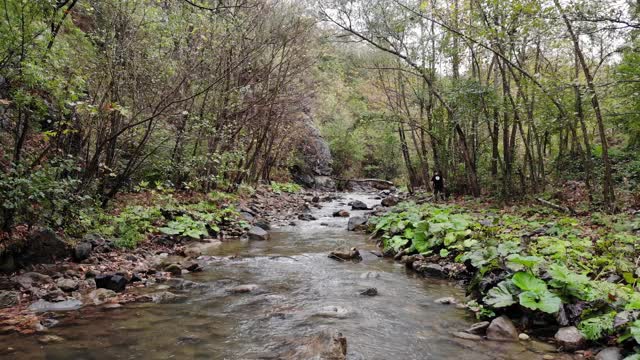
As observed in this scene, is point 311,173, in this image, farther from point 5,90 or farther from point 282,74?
point 5,90

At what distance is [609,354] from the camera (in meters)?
3.53

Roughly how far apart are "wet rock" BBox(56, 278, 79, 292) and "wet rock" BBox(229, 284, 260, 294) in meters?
2.06

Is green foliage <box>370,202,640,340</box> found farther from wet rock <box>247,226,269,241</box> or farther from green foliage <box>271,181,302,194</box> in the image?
green foliage <box>271,181,302,194</box>

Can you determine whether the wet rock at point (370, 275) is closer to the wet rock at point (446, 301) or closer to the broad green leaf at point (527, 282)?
the wet rock at point (446, 301)

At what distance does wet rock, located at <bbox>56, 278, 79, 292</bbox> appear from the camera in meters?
5.30

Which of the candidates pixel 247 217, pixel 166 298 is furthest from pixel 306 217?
pixel 166 298

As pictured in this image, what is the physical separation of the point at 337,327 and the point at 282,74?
12538 mm

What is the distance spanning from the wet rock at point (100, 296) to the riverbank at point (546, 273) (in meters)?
4.47

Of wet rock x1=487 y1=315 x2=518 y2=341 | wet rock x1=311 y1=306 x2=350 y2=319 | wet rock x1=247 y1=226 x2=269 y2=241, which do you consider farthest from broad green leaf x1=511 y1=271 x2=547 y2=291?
wet rock x1=247 y1=226 x2=269 y2=241

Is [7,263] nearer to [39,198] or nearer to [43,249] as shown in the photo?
[43,249]

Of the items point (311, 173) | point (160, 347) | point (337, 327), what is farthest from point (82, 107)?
point (311, 173)

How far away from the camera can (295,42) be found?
14805 millimetres

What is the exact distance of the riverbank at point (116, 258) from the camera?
4.84 metres

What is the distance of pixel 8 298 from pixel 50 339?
1.25 metres
